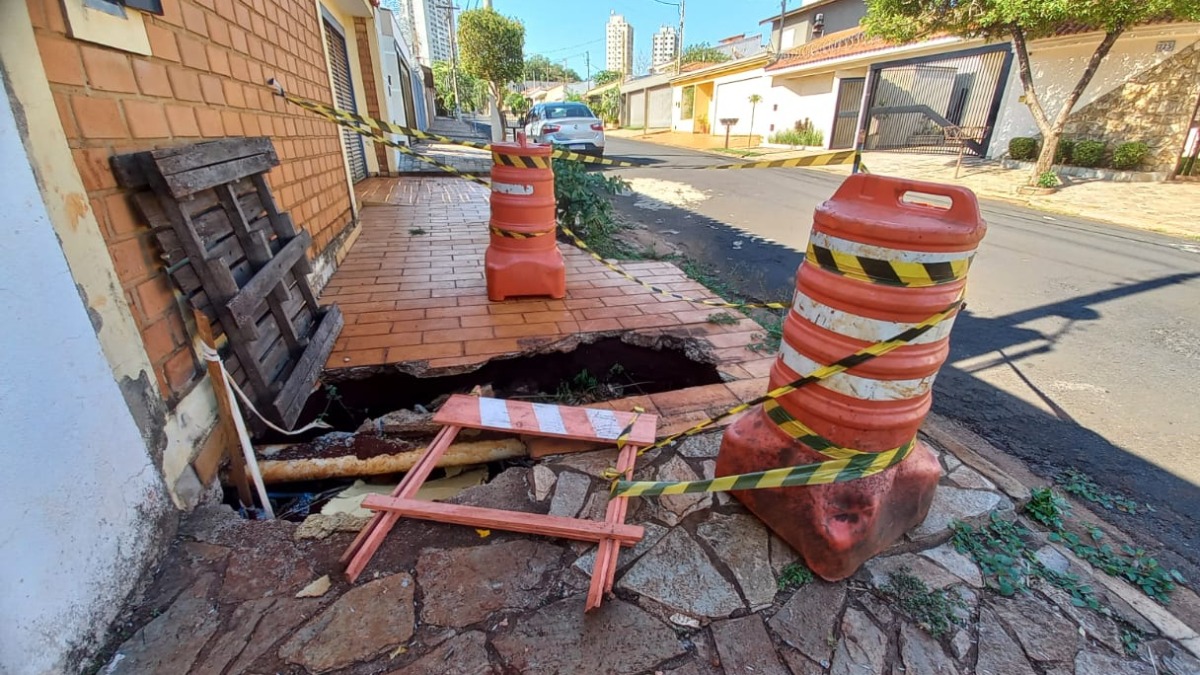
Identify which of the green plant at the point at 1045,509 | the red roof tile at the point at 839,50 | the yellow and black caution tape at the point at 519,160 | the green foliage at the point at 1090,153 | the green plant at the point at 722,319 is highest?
the red roof tile at the point at 839,50

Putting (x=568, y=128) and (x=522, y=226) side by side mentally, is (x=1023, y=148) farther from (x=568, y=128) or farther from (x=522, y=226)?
(x=522, y=226)

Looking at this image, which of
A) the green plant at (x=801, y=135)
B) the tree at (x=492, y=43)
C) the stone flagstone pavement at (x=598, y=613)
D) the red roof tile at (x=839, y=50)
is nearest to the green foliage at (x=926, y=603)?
the stone flagstone pavement at (x=598, y=613)

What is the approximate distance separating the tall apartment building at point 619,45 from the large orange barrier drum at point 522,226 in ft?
234

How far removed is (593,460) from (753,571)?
78 cm

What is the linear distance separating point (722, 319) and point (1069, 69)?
15628 mm

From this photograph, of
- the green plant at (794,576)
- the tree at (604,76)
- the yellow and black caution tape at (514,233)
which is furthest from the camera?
the tree at (604,76)

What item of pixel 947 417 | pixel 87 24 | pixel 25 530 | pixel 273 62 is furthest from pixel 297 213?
pixel 947 417

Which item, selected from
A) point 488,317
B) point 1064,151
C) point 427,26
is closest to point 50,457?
point 488,317

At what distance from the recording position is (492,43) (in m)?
22.1

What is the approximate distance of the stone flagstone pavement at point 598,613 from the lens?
A: 1.47m

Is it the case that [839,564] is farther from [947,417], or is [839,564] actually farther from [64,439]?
[64,439]

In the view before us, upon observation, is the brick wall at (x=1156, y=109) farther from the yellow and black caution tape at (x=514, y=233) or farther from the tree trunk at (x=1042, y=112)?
the yellow and black caution tape at (x=514, y=233)

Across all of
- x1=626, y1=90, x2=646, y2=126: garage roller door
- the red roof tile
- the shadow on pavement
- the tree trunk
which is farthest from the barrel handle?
x1=626, y1=90, x2=646, y2=126: garage roller door

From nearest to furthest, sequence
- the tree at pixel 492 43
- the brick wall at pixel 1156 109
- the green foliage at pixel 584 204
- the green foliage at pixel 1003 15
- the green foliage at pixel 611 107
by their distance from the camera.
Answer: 1. the green foliage at pixel 584 204
2. the green foliage at pixel 1003 15
3. the brick wall at pixel 1156 109
4. the tree at pixel 492 43
5. the green foliage at pixel 611 107
